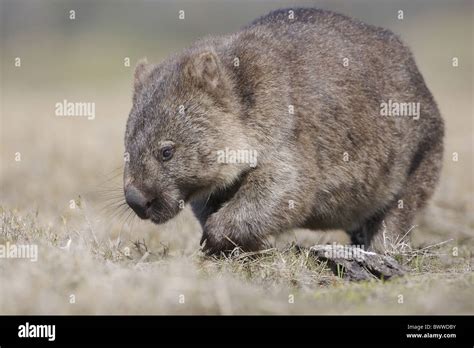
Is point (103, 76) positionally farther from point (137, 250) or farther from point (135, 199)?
point (135, 199)

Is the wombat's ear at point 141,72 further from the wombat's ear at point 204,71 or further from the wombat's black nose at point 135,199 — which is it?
the wombat's black nose at point 135,199

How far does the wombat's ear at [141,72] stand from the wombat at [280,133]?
2 centimetres

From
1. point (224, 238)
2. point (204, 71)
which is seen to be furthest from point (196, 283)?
point (204, 71)

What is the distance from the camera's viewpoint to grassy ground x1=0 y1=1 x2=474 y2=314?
16.8 feet

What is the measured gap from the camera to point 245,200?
7.25 metres

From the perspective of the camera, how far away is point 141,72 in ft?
26.0

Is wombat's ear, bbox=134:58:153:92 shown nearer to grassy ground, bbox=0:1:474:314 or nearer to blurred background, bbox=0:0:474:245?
blurred background, bbox=0:0:474:245

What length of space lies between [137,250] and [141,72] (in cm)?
172

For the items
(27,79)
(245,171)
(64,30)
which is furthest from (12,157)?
(64,30)

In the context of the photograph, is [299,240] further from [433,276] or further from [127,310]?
[127,310]

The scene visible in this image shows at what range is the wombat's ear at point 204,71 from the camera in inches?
286

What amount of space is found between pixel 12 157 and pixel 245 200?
24.0 feet

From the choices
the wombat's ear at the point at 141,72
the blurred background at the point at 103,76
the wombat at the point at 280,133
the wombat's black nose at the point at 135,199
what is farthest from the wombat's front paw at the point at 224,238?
the wombat's ear at the point at 141,72
